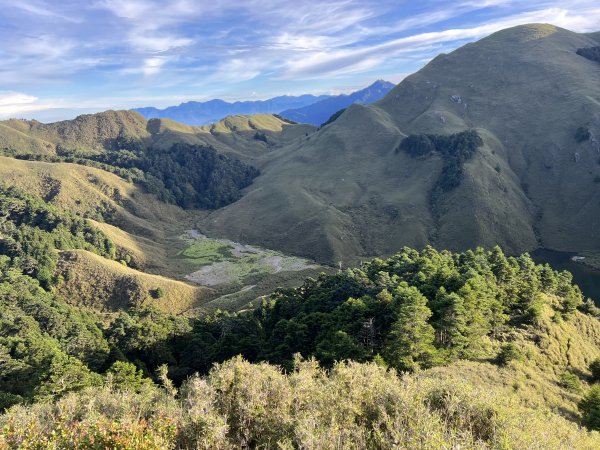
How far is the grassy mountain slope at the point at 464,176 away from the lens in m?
120

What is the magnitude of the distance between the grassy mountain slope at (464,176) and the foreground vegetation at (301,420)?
91016mm

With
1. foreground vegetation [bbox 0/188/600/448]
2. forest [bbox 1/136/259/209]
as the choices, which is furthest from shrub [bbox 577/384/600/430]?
forest [bbox 1/136/259/209]

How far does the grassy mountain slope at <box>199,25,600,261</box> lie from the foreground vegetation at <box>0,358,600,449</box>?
299 feet

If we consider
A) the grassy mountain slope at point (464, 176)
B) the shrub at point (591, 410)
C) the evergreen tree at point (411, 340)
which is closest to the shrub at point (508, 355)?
the shrub at point (591, 410)

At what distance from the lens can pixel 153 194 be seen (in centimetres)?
16675

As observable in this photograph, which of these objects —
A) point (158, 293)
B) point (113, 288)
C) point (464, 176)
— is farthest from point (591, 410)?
point (464, 176)

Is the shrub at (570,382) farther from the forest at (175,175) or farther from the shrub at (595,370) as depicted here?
the forest at (175,175)

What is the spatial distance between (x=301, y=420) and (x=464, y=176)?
133515 mm

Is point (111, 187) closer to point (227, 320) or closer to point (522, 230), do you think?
point (227, 320)

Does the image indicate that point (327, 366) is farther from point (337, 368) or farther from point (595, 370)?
point (595, 370)

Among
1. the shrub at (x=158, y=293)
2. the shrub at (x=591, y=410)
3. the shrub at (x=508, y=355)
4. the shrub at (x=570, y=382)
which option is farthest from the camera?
the shrub at (x=158, y=293)

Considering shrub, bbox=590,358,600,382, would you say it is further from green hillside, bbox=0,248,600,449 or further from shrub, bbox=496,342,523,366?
shrub, bbox=496,342,523,366

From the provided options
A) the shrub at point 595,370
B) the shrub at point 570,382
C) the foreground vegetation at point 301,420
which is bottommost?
the shrub at point 595,370

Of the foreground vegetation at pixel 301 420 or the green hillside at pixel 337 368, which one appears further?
the green hillside at pixel 337 368
